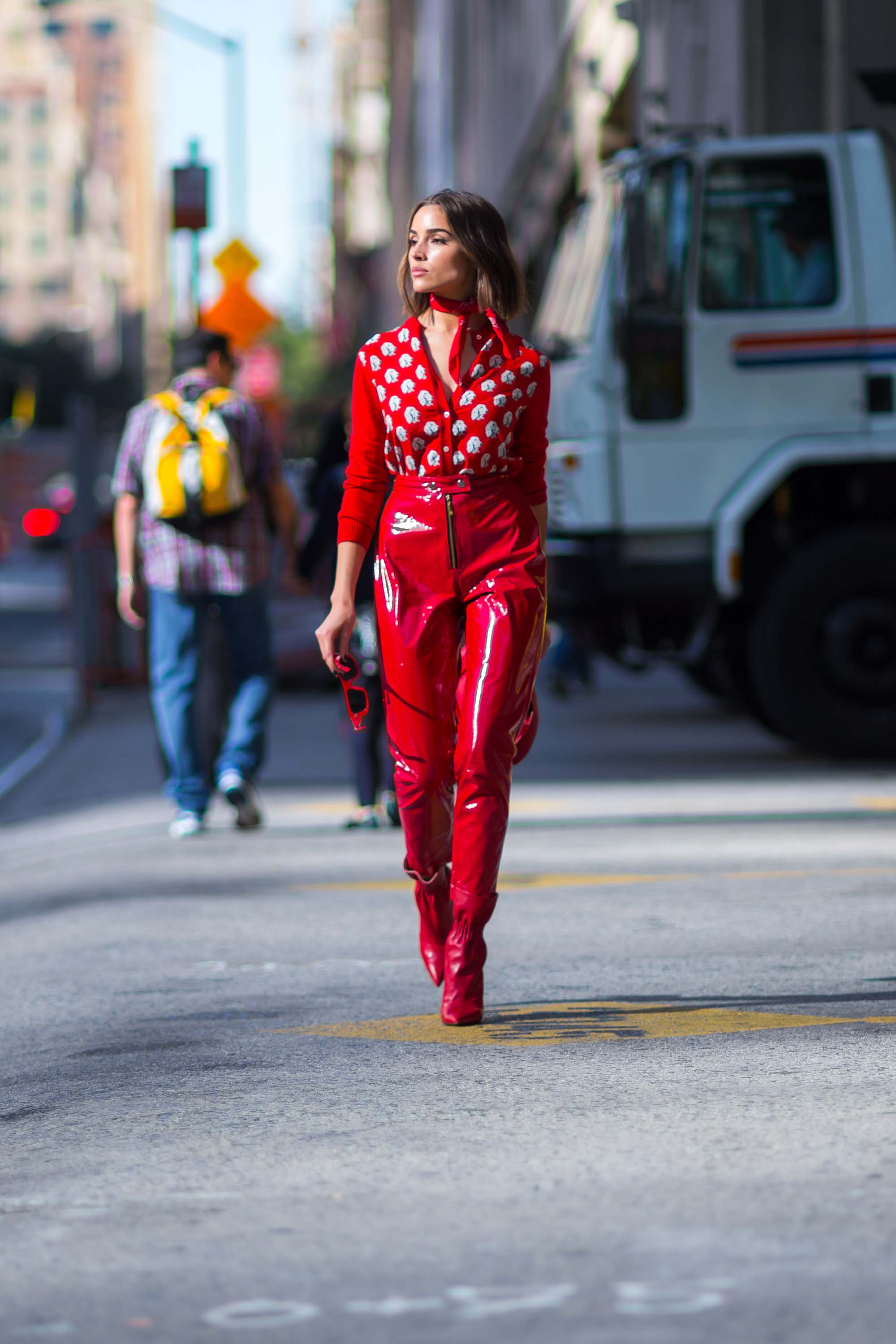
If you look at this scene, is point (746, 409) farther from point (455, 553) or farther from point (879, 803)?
point (455, 553)

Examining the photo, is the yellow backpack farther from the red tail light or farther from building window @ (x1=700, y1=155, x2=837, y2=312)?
the red tail light

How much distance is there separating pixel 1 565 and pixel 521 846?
42.2m

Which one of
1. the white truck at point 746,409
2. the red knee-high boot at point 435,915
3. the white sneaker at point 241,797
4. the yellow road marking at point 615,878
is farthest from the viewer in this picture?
the white truck at point 746,409

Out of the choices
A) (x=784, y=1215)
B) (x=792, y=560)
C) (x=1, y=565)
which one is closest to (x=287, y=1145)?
(x=784, y=1215)

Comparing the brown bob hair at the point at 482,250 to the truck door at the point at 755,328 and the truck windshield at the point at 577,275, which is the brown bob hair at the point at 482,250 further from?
the truck windshield at the point at 577,275

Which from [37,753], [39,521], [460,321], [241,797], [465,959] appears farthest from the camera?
[39,521]

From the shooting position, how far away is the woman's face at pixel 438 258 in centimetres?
468

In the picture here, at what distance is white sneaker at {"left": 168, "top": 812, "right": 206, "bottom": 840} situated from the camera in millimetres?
8633

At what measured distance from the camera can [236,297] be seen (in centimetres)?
1872

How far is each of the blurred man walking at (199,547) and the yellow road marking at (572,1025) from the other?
149 inches

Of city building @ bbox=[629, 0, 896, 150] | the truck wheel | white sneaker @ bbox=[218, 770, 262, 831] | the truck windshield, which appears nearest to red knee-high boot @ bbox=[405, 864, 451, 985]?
white sneaker @ bbox=[218, 770, 262, 831]

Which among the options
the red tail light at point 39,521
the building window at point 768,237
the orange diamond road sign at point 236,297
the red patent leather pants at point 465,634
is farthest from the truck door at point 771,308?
the red tail light at point 39,521

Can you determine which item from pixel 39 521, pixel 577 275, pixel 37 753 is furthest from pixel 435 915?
pixel 39 521

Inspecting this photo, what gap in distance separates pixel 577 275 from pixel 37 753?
4.18 m
